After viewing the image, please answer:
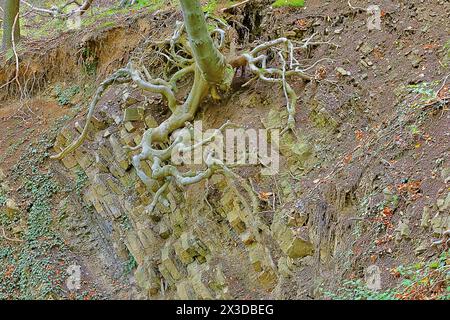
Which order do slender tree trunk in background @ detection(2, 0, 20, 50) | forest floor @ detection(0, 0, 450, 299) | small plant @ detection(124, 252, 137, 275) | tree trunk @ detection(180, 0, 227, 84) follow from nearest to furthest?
forest floor @ detection(0, 0, 450, 299)
tree trunk @ detection(180, 0, 227, 84)
small plant @ detection(124, 252, 137, 275)
slender tree trunk in background @ detection(2, 0, 20, 50)

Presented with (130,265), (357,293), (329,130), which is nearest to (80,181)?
(130,265)

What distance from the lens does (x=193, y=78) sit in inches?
348

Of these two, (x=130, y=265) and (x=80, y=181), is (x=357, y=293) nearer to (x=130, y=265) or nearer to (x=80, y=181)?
(x=130, y=265)

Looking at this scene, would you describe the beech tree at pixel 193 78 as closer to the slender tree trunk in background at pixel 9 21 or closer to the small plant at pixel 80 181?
the small plant at pixel 80 181

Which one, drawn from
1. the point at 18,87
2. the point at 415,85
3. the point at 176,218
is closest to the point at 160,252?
the point at 176,218

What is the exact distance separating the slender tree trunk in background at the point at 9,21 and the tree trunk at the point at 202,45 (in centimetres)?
621

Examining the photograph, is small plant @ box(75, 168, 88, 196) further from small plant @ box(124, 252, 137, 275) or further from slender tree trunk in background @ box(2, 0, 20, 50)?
slender tree trunk in background @ box(2, 0, 20, 50)

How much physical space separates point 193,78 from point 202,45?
1.88m

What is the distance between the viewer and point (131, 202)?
8.26m

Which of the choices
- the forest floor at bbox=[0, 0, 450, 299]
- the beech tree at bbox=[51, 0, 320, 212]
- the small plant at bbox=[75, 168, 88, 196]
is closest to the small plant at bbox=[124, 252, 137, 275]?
the forest floor at bbox=[0, 0, 450, 299]

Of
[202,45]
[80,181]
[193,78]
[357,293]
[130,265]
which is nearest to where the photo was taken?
[357,293]

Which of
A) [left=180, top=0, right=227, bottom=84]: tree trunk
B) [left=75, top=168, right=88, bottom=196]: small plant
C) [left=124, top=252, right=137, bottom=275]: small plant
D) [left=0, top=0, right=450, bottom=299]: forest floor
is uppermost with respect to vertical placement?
[left=180, top=0, right=227, bottom=84]: tree trunk

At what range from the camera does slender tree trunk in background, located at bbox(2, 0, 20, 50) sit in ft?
38.7

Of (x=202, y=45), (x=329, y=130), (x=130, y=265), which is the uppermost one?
(x=202, y=45)
